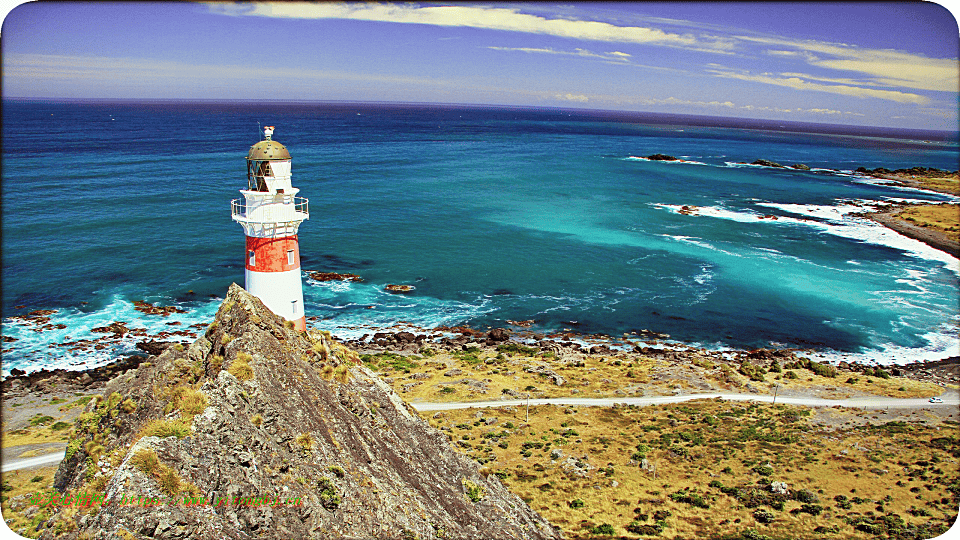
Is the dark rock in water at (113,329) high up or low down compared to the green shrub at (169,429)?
down

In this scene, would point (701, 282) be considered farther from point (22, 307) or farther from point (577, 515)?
point (22, 307)

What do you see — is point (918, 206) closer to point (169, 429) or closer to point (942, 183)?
point (942, 183)

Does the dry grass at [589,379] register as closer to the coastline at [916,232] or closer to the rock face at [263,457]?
the rock face at [263,457]

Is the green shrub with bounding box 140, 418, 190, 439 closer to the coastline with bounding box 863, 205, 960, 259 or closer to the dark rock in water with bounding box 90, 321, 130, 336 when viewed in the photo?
the dark rock in water with bounding box 90, 321, 130, 336

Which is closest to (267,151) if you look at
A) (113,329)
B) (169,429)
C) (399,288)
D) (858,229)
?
(169,429)

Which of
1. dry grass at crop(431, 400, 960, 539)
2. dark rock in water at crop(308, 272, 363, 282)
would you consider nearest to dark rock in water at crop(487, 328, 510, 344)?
dry grass at crop(431, 400, 960, 539)

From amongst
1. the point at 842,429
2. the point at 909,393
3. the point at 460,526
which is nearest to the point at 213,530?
the point at 460,526

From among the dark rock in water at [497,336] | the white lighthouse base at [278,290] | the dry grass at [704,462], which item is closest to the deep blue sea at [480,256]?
the dark rock in water at [497,336]
